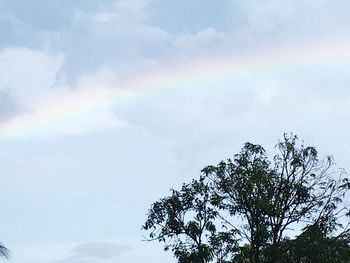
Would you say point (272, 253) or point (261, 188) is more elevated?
point (261, 188)

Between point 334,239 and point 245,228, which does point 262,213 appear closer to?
point 245,228

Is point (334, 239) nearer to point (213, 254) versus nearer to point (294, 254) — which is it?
point (294, 254)

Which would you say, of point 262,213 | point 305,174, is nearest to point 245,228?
point 262,213

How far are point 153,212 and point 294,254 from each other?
7.54 meters

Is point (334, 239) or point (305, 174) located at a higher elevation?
point (305, 174)

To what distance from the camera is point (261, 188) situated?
3956 cm

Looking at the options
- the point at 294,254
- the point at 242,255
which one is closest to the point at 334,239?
the point at 294,254

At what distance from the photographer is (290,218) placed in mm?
40125

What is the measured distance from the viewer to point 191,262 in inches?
1560

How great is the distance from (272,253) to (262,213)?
2024 mm

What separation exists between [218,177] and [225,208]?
1.64 meters

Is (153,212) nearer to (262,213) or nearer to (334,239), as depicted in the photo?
(262,213)

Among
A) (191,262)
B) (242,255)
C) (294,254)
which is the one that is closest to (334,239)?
(294,254)

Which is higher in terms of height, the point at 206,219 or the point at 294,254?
the point at 206,219
